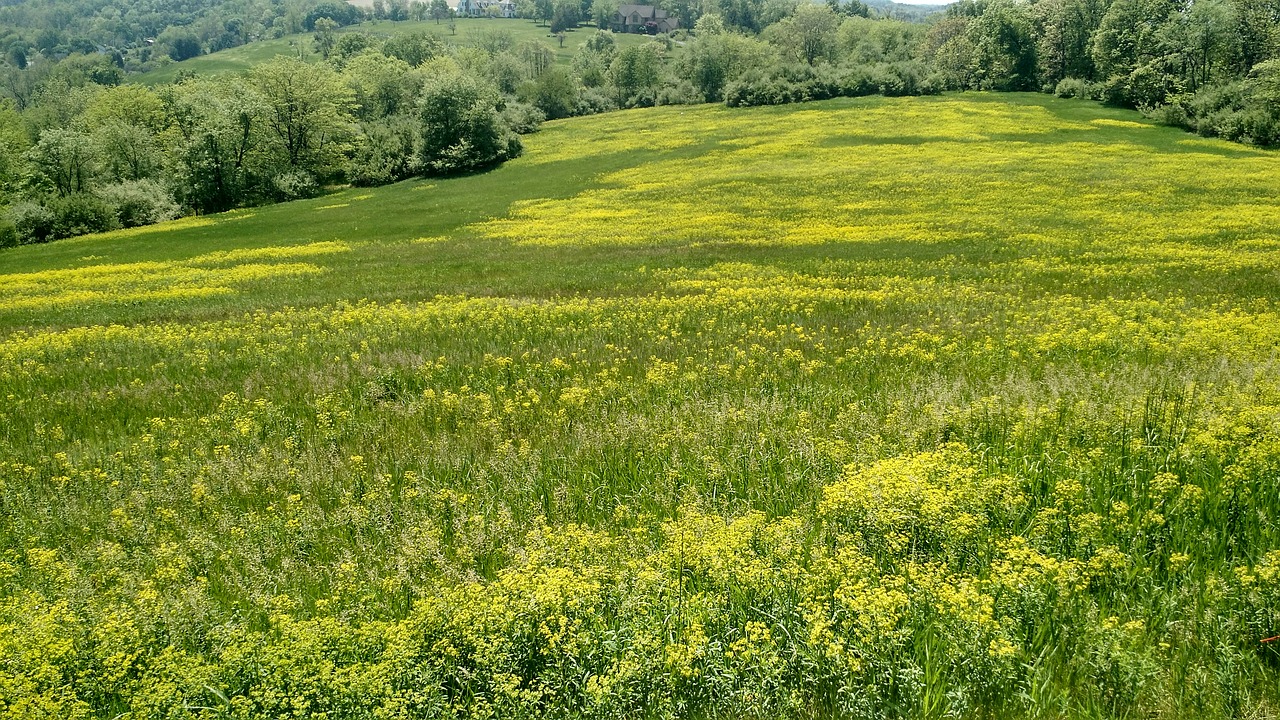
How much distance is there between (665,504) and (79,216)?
6655 centimetres

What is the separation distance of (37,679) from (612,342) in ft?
34.7

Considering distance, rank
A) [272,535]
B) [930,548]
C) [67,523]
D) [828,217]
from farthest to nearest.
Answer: [828,217], [67,523], [272,535], [930,548]

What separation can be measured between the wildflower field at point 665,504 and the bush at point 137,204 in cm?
4852

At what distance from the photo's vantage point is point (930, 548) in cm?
507

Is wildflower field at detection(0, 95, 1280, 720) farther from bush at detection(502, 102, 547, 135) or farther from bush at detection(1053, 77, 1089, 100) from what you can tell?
bush at detection(1053, 77, 1089, 100)

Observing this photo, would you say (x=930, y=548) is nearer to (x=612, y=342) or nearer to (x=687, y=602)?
(x=687, y=602)

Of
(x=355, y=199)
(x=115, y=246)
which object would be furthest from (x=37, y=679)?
(x=355, y=199)

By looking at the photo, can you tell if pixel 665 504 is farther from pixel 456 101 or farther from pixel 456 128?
pixel 456 128

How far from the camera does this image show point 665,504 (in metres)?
6.36

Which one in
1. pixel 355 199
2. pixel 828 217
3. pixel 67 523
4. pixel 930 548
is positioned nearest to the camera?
pixel 930 548

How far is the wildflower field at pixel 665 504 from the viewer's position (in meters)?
3.92

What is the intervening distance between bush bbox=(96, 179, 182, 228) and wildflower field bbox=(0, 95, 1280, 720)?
4852 cm

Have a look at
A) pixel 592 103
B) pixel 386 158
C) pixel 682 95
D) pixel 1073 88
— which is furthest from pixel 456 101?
pixel 1073 88

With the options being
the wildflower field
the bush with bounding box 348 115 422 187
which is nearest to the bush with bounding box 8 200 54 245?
the bush with bounding box 348 115 422 187
